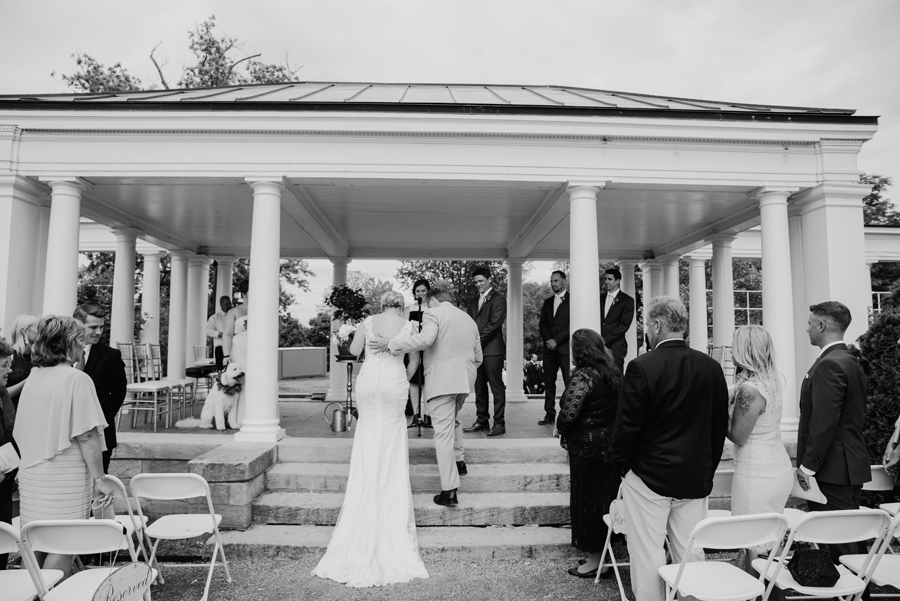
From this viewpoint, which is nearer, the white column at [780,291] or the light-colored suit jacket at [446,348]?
the light-colored suit jacket at [446,348]

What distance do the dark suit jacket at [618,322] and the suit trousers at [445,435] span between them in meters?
3.45

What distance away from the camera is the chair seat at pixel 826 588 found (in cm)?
284

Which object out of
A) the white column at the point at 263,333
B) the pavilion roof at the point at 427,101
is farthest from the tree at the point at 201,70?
the white column at the point at 263,333

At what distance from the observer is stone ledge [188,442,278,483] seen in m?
4.98

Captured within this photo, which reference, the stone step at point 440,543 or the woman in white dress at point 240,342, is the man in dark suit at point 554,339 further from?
the woman in white dress at point 240,342

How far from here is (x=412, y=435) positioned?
23.5ft

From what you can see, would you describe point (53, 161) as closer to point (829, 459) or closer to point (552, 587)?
point (552, 587)

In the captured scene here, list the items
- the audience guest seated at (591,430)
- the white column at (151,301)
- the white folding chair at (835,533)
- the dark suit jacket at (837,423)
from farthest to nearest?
the white column at (151,301) → the audience guest seated at (591,430) → the dark suit jacket at (837,423) → the white folding chair at (835,533)

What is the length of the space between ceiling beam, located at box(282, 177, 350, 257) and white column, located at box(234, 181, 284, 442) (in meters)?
0.68

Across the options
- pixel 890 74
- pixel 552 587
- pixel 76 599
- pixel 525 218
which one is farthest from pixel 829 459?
pixel 890 74

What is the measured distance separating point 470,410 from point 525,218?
3.87m

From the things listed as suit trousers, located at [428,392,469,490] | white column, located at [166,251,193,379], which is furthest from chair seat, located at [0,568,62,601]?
white column, located at [166,251,193,379]

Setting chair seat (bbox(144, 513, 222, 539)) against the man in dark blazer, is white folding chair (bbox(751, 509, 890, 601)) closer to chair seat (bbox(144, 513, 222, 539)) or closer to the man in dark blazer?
the man in dark blazer

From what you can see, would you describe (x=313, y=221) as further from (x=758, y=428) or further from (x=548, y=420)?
(x=758, y=428)
